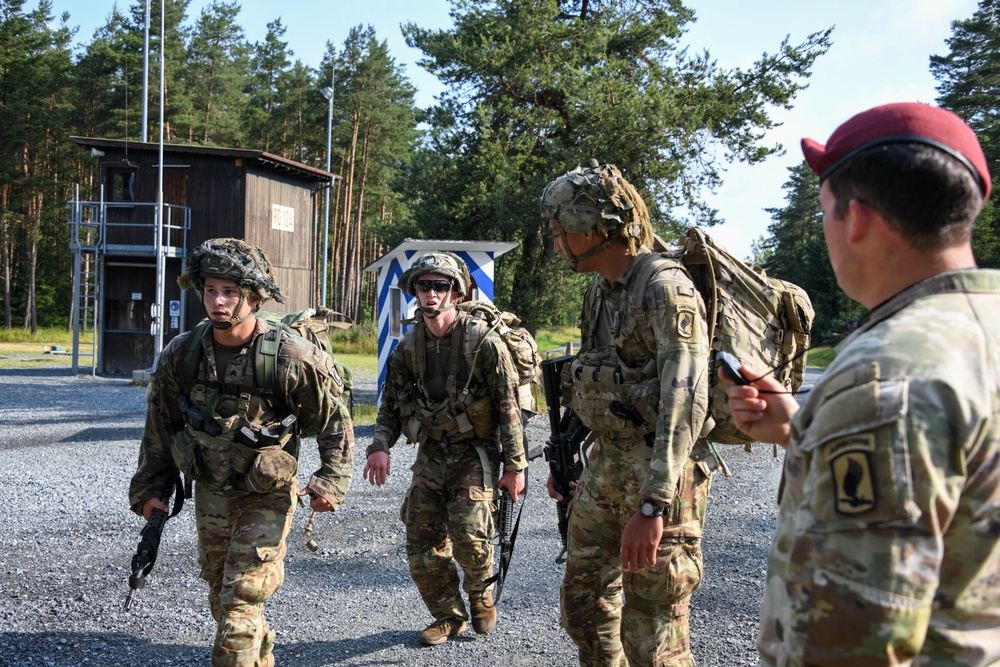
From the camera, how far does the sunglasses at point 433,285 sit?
17.6 ft

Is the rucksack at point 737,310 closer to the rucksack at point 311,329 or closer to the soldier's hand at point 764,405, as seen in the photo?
the soldier's hand at point 764,405

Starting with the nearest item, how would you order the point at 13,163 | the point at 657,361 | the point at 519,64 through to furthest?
1. the point at 657,361
2. the point at 519,64
3. the point at 13,163

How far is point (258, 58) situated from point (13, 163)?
50.6 ft

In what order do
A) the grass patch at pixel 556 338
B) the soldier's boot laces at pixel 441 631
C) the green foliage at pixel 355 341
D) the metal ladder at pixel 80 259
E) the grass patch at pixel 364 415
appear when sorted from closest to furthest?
1. the soldier's boot laces at pixel 441 631
2. the grass patch at pixel 364 415
3. the metal ladder at pixel 80 259
4. the green foliage at pixel 355 341
5. the grass patch at pixel 556 338

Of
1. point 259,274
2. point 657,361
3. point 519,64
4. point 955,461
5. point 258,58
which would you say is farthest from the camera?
point 258,58

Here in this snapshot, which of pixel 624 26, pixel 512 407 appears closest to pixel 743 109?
pixel 624 26

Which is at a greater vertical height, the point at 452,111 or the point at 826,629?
the point at 452,111

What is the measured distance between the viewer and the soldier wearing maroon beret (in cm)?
130

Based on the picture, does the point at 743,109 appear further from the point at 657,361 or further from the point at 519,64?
the point at 657,361

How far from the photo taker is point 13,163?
4322 centimetres

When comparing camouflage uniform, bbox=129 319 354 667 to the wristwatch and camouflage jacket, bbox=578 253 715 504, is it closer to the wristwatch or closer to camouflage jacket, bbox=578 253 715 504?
camouflage jacket, bbox=578 253 715 504

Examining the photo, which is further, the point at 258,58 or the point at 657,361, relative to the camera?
the point at 258,58

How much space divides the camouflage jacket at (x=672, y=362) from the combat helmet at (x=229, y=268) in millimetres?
1944

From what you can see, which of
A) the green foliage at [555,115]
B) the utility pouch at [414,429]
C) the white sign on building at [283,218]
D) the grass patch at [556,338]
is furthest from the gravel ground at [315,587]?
the grass patch at [556,338]
